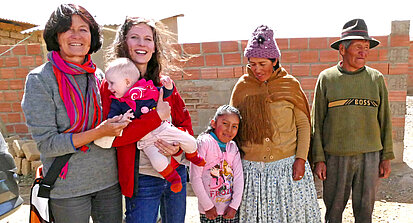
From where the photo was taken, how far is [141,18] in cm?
209

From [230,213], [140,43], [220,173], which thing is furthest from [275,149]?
[140,43]

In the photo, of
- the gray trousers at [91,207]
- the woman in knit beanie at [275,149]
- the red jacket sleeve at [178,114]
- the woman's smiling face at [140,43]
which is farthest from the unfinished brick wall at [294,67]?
the gray trousers at [91,207]

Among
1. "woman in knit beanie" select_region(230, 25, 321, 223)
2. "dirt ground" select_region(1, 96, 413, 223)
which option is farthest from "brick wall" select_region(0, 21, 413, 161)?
"woman in knit beanie" select_region(230, 25, 321, 223)

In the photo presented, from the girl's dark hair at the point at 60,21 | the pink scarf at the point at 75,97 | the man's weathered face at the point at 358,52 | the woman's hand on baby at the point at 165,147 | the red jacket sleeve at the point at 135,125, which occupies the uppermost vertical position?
the girl's dark hair at the point at 60,21

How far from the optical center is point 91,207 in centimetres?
201

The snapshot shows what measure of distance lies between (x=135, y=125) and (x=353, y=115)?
182cm

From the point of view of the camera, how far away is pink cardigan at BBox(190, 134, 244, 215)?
7.70ft

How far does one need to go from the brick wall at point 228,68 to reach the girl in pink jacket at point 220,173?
206cm

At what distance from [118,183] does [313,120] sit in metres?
1.74

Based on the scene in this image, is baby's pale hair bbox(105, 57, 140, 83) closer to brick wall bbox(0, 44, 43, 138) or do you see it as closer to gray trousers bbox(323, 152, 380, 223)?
gray trousers bbox(323, 152, 380, 223)

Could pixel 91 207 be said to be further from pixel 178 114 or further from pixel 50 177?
pixel 178 114

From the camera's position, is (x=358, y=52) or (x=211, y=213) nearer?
(x=211, y=213)

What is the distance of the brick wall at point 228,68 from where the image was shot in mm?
4379

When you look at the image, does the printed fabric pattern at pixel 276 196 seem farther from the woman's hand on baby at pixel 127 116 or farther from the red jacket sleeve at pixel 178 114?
the woman's hand on baby at pixel 127 116
